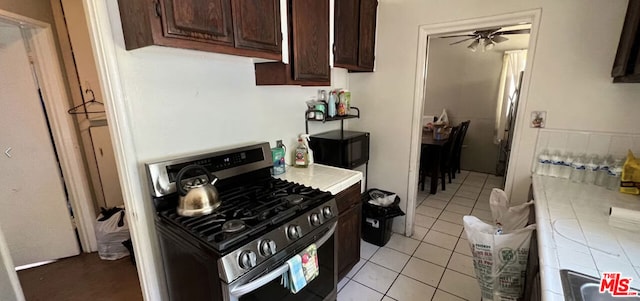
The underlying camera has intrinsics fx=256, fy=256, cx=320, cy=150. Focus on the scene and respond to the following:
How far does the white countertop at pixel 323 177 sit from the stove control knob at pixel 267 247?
0.58 m

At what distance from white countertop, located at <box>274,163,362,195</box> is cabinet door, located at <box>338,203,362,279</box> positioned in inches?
9.1

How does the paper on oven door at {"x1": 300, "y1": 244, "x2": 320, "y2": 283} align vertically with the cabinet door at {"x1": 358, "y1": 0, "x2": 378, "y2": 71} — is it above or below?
below

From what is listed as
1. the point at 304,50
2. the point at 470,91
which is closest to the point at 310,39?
the point at 304,50

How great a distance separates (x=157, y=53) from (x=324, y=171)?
1.29 metres

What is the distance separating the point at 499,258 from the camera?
4.37ft

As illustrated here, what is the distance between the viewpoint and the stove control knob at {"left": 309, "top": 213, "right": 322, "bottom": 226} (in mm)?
1344

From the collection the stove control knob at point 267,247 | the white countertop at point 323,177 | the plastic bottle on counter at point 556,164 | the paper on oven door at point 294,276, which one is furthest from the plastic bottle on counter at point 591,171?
the stove control knob at point 267,247

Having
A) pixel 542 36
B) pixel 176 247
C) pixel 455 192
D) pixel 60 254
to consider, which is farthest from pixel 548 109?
pixel 60 254

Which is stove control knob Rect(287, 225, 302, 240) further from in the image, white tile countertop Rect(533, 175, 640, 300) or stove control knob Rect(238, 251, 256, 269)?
white tile countertop Rect(533, 175, 640, 300)

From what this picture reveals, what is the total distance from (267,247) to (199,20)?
1.04 meters

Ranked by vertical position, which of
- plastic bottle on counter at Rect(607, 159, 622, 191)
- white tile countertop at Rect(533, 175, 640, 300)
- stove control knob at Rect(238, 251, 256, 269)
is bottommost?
stove control knob at Rect(238, 251, 256, 269)

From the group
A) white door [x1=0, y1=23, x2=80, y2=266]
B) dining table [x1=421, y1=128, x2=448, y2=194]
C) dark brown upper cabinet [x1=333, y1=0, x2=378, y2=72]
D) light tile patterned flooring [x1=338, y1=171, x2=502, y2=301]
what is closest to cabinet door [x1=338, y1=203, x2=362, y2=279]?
light tile patterned flooring [x1=338, y1=171, x2=502, y2=301]

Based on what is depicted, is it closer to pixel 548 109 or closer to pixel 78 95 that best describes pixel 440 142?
pixel 548 109

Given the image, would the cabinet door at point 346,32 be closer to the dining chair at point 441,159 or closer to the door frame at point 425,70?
the door frame at point 425,70
